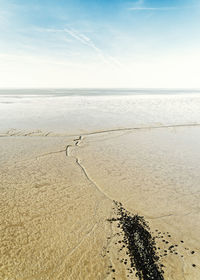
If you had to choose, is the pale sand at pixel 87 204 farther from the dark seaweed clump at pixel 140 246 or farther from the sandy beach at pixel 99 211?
the dark seaweed clump at pixel 140 246

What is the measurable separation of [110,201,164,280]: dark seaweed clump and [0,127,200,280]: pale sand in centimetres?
29

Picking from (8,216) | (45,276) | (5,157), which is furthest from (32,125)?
(45,276)

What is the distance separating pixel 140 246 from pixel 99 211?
238 centimetres

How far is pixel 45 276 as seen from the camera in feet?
16.9

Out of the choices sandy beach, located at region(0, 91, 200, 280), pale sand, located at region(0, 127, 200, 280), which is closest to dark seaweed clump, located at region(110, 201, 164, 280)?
sandy beach, located at region(0, 91, 200, 280)

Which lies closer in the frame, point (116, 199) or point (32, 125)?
point (116, 199)

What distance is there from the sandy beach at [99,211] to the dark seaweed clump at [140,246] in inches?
1.3

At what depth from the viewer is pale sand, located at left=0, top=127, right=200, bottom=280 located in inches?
218

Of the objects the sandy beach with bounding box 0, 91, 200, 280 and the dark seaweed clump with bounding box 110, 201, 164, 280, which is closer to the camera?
the dark seaweed clump with bounding box 110, 201, 164, 280

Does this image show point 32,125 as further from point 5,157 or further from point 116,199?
point 116,199

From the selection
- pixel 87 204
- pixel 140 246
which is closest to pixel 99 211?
pixel 87 204

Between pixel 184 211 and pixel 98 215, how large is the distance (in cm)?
403

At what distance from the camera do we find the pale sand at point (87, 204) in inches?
218

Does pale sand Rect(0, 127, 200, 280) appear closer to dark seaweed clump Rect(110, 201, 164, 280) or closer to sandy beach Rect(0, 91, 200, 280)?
sandy beach Rect(0, 91, 200, 280)
